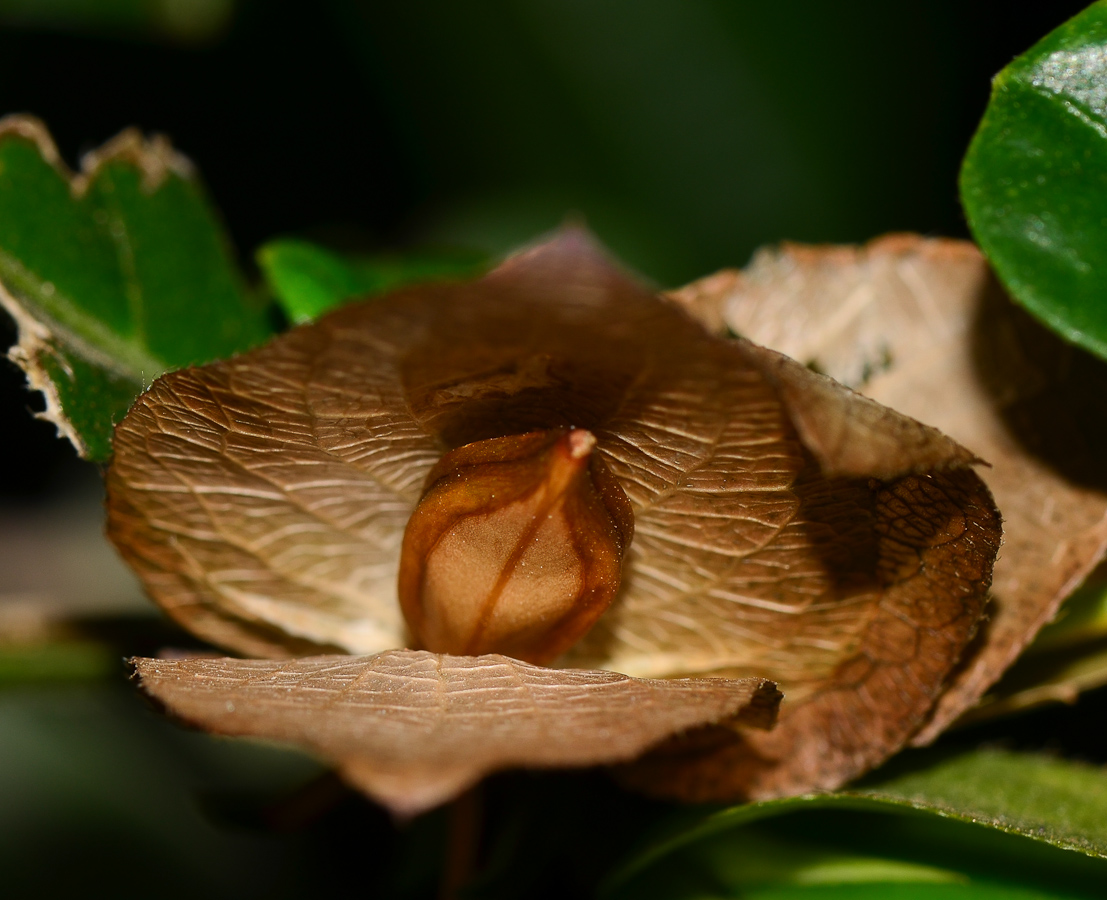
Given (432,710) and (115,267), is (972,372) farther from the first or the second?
(115,267)

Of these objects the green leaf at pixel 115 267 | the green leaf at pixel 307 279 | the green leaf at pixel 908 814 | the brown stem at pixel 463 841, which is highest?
the green leaf at pixel 115 267

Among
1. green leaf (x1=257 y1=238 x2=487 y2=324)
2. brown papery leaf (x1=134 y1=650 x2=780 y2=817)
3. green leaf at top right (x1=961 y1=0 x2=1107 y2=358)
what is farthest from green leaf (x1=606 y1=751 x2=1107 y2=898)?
green leaf (x1=257 y1=238 x2=487 y2=324)

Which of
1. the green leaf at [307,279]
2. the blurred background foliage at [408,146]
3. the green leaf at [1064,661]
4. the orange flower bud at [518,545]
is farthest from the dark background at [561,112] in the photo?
the orange flower bud at [518,545]

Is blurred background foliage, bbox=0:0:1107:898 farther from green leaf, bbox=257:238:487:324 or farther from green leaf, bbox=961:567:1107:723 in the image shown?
green leaf, bbox=961:567:1107:723

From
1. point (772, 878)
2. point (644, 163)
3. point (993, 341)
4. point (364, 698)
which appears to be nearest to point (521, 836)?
point (772, 878)

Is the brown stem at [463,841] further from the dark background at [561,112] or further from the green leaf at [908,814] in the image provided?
the dark background at [561,112]
